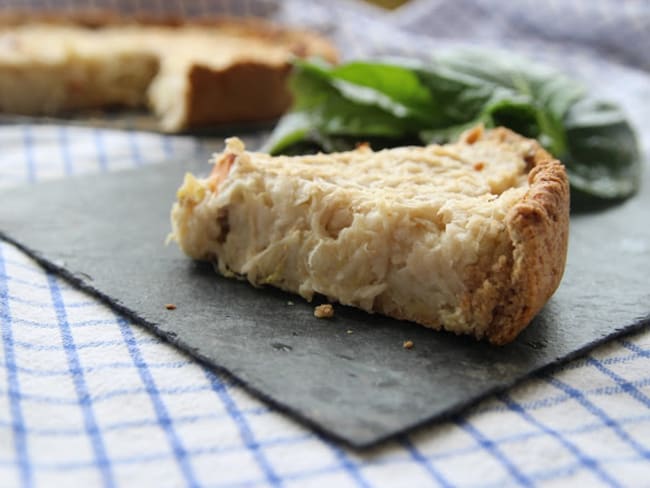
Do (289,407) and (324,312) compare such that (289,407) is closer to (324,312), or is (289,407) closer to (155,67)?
(324,312)

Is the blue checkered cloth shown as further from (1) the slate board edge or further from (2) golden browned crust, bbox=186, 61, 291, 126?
(2) golden browned crust, bbox=186, 61, 291, 126

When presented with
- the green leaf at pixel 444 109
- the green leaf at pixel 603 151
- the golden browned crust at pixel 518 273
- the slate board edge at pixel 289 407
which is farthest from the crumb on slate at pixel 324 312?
the green leaf at pixel 603 151

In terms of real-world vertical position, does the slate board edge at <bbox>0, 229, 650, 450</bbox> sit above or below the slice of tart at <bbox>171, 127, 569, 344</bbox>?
below

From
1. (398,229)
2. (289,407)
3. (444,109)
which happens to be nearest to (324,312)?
(398,229)

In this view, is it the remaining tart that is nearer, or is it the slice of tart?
the slice of tart

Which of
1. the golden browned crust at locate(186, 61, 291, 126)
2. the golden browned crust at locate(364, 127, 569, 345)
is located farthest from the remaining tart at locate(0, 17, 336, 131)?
the golden browned crust at locate(364, 127, 569, 345)

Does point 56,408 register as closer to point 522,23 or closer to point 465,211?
point 465,211

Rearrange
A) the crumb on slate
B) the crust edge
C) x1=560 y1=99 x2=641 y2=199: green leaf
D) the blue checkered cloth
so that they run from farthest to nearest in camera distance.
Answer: x1=560 y1=99 x2=641 y2=199: green leaf, the crumb on slate, the crust edge, the blue checkered cloth

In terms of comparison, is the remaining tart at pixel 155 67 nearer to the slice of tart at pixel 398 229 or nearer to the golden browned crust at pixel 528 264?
the slice of tart at pixel 398 229
